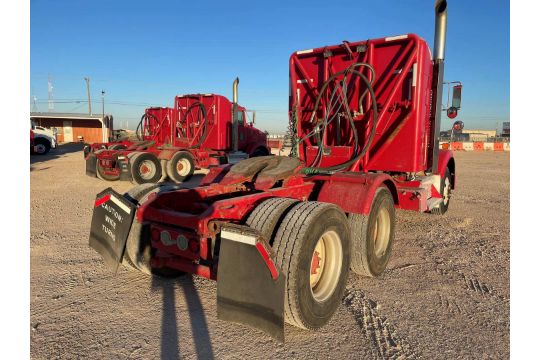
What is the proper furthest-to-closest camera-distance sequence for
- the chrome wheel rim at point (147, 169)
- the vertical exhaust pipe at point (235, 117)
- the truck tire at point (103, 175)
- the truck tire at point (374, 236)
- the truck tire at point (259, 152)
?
the truck tire at point (259, 152) → the vertical exhaust pipe at point (235, 117) → the truck tire at point (103, 175) → the chrome wheel rim at point (147, 169) → the truck tire at point (374, 236)

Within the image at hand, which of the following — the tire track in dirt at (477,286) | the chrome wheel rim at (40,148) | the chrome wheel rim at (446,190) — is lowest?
the tire track in dirt at (477,286)

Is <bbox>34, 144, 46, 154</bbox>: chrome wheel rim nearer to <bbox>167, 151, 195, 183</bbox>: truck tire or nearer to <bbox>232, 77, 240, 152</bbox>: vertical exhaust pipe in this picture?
<bbox>167, 151, 195, 183</bbox>: truck tire

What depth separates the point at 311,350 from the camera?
9.13 feet

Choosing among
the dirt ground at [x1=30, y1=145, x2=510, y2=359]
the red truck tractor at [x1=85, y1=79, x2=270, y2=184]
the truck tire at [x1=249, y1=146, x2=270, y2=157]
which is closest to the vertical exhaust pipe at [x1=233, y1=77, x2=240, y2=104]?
the red truck tractor at [x1=85, y1=79, x2=270, y2=184]

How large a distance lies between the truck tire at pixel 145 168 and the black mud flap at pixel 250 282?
913cm

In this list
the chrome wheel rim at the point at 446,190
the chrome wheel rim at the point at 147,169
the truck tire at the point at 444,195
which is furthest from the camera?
the chrome wheel rim at the point at 147,169

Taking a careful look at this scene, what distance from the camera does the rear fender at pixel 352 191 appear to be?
3934 millimetres

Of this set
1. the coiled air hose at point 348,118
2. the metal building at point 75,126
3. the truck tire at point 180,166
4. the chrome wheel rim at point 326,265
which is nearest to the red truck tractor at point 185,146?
the truck tire at point 180,166

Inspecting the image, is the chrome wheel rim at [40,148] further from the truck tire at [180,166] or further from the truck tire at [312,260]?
the truck tire at [312,260]

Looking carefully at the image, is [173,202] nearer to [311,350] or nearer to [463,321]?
[311,350]

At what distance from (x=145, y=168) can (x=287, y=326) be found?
9.52 m

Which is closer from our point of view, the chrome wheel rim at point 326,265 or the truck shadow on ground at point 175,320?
the truck shadow on ground at point 175,320

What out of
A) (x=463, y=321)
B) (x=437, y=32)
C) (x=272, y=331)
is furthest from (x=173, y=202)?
(x=437, y=32)

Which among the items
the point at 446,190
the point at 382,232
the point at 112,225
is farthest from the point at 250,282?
the point at 446,190
